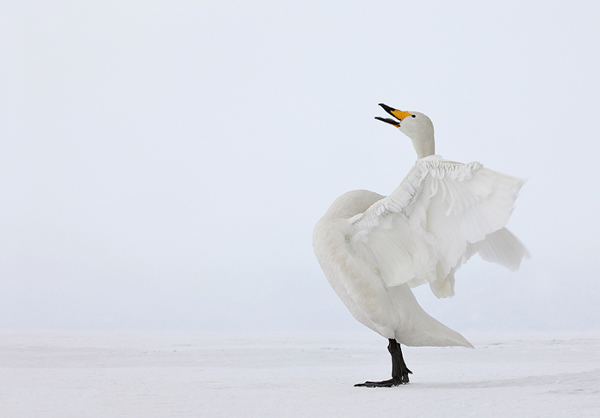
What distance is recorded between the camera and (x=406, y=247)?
16.3 ft

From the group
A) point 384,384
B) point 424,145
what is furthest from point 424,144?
point 384,384

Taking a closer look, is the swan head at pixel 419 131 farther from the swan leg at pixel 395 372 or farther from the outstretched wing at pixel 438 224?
the swan leg at pixel 395 372

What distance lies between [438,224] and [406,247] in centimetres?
43

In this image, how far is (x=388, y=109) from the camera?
5496 mm

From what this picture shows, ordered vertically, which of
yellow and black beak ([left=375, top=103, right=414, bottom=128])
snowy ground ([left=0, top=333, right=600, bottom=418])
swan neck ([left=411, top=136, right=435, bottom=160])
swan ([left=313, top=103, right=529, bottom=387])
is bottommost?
snowy ground ([left=0, top=333, right=600, bottom=418])

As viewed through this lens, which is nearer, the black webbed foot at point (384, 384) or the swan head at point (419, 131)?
the black webbed foot at point (384, 384)

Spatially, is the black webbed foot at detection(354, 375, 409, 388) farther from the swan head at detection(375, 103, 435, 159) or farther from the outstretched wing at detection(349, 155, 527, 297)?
the swan head at detection(375, 103, 435, 159)

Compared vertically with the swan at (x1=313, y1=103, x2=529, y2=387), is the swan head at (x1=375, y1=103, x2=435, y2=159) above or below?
above

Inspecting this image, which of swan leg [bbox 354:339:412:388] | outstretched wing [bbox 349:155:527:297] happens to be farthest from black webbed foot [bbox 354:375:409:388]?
outstretched wing [bbox 349:155:527:297]

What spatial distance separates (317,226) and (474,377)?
2.28 meters

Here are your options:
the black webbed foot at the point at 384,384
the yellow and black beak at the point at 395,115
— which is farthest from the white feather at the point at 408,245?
the black webbed foot at the point at 384,384

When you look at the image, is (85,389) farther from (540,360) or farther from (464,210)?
(540,360)

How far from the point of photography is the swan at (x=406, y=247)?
4430 millimetres

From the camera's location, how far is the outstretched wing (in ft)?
13.4
